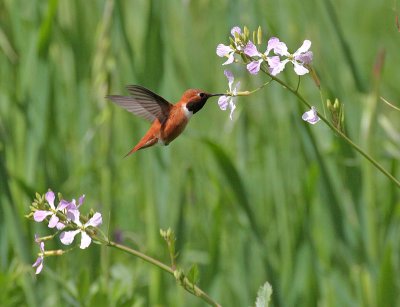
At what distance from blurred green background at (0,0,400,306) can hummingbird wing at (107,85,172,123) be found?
474 millimetres

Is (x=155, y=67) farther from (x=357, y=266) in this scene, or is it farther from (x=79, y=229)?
(x=79, y=229)

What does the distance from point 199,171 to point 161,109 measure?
152 centimetres

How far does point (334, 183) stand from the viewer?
2727mm

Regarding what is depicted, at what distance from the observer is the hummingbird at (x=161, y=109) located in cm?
168

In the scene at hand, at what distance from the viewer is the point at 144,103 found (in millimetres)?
1791

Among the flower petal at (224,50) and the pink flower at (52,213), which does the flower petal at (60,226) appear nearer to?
the pink flower at (52,213)

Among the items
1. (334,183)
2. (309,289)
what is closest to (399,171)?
(334,183)

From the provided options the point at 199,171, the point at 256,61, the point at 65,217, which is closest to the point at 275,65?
the point at 256,61

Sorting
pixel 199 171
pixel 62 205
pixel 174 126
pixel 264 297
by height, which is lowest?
pixel 264 297

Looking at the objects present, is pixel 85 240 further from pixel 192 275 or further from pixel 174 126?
pixel 174 126

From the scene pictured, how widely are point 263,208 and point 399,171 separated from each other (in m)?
0.47

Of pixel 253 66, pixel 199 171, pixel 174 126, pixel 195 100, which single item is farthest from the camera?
pixel 199 171

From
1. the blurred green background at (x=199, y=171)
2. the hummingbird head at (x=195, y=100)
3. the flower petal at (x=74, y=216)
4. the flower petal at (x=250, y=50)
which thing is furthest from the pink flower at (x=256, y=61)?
the blurred green background at (x=199, y=171)

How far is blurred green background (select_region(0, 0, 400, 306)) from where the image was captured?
248 cm
